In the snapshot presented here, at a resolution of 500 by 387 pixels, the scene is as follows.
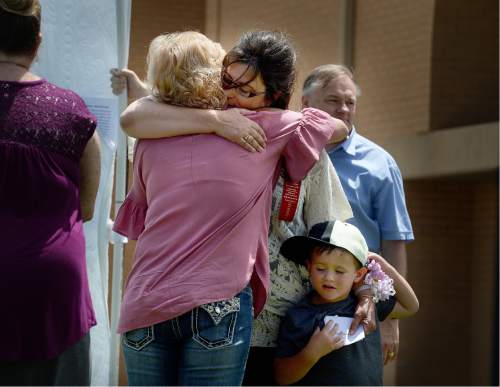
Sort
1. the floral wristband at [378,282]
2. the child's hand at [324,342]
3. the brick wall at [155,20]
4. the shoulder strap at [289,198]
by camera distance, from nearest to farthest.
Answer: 1. the shoulder strap at [289,198]
2. the child's hand at [324,342]
3. the floral wristband at [378,282]
4. the brick wall at [155,20]

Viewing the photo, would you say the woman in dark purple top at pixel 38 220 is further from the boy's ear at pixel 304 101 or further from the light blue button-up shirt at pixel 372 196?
the boy's ear at pixel 304 101

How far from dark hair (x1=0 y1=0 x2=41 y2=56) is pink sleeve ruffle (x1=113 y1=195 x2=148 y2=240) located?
1.79ft

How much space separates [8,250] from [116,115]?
4.62 feet

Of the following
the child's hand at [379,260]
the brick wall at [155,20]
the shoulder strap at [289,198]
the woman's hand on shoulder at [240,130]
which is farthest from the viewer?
the brick wall at [155,20]

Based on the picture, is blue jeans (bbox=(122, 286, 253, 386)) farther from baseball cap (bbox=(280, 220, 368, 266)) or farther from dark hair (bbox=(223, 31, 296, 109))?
dark hair (bbox=(223, 31, 296, 109))

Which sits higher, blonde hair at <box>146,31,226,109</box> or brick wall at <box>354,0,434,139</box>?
brick wall at <box>354,0,434,139</box>

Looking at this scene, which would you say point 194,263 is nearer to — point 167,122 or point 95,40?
point 167,122

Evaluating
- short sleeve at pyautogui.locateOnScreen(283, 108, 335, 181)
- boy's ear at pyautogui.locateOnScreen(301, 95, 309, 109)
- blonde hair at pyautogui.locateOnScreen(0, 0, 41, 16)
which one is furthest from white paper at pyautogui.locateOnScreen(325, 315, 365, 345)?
boy's ear at pyautogui.locateOnScreen(301, 95, 309, 109)

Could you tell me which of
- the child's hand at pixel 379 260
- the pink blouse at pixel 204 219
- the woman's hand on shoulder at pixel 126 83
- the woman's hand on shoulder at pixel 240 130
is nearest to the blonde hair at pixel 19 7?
the pink blouse at pixel 204 219

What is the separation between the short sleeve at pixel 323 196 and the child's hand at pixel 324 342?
31 cm

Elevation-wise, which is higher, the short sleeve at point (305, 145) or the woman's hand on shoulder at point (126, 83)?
the woman's hand on shoulder at point (126, 83)

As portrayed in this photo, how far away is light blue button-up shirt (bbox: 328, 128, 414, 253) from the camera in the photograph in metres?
4.00

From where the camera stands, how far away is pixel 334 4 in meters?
8.20

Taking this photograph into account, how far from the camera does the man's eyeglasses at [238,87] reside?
9.30 ft
